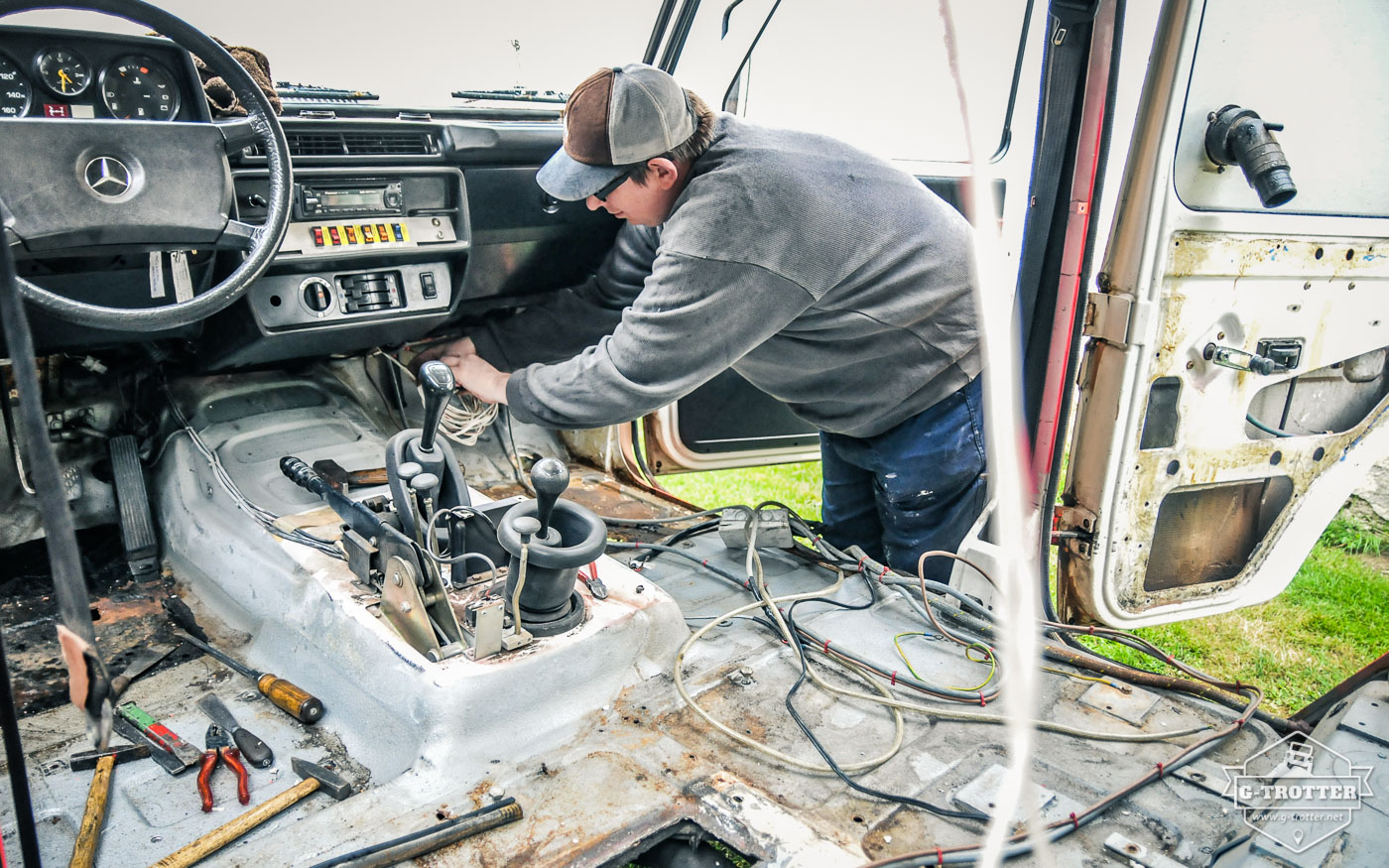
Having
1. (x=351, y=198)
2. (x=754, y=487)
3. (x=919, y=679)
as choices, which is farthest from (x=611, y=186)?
(x=754, y=487)

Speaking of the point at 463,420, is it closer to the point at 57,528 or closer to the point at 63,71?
the point at 63,71

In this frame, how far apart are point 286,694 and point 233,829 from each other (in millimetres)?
425

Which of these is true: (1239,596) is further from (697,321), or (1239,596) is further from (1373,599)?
(1373,599)

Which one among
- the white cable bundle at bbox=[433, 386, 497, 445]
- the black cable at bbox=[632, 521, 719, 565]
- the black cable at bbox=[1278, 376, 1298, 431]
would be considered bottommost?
the black cable at bbox=[632, 521, 719, 565]

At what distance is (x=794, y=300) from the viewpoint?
6.44ft

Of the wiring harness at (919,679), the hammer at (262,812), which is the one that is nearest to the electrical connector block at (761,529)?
the wiring harness at (919,679)

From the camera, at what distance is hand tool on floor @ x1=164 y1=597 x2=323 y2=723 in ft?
5.76

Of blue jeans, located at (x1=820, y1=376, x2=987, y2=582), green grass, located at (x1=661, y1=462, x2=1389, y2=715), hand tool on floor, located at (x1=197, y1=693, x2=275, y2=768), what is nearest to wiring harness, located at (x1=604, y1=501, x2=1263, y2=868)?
blue jeans, located at (x1=820, y1=376, x2=987, y2=582)

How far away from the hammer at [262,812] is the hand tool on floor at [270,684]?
0.10 meters

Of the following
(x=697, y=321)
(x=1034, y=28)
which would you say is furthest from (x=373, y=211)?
(x=1034, y=28)

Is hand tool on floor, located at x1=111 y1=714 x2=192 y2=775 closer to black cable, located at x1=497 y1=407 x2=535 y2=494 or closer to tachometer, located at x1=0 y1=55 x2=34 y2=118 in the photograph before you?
tachometer, located at x1=0 y1=55 x2=34 y2=118

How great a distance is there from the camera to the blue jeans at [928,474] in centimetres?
230

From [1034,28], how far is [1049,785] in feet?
6.73

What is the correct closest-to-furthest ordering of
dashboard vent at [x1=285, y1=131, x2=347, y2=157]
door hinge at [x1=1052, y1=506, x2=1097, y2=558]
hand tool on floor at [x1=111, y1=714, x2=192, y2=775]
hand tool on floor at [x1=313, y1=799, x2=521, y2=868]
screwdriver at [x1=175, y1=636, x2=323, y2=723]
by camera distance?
1. hand tool on floor at [x1=313, y1=799, x2=521, y2=868]
2. hand tool on floor at [x1=111, y1=714, x2=192, y2=775]
3. screwdriver at [x1=175, y1=636, x2=323, y2=723]
4. door hinge at [x1=1052, y1=506, x2=1097, y2=558]
5. dashboard vent at [x1=285, y1=131, x2=347, y2=157]
